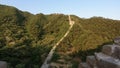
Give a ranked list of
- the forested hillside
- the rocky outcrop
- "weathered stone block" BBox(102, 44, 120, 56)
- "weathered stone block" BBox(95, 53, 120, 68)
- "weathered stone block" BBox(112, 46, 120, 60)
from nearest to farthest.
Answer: "weathered stone block" BBox(95, 53, 120, 68), the rocky outcrop, "weathered stone block" BBox(112, 46, 120, 60), "weathered stone block" BBox(102, 44, 120, 56), the forested hillside

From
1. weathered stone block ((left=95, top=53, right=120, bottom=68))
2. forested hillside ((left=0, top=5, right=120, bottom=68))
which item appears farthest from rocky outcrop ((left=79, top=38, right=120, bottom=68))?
forested hillside ((left=0, top=5, right=120, bottom=68))

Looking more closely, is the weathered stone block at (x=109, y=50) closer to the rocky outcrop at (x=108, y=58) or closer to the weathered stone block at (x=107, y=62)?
the rocky outcrop at (x=108, y=58)

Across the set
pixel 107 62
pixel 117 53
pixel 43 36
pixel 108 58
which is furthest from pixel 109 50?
pixel 43 36

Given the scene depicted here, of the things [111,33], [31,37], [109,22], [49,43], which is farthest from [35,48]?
[109,22]

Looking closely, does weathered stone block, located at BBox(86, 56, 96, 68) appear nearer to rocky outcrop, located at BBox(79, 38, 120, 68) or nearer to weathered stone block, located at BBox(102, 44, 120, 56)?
rocky outcrop, located at BBox(79, 38, 120, 68)

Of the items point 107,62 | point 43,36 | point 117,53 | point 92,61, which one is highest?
point 117,53

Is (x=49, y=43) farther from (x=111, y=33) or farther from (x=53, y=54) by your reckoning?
(x=111, y=33)

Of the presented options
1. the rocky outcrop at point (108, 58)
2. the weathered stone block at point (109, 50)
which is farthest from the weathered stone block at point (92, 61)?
the weathered stone block at point (109, 50)

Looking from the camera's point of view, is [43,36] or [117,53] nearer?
[117,53]

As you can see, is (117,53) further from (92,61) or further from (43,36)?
(43,36)
